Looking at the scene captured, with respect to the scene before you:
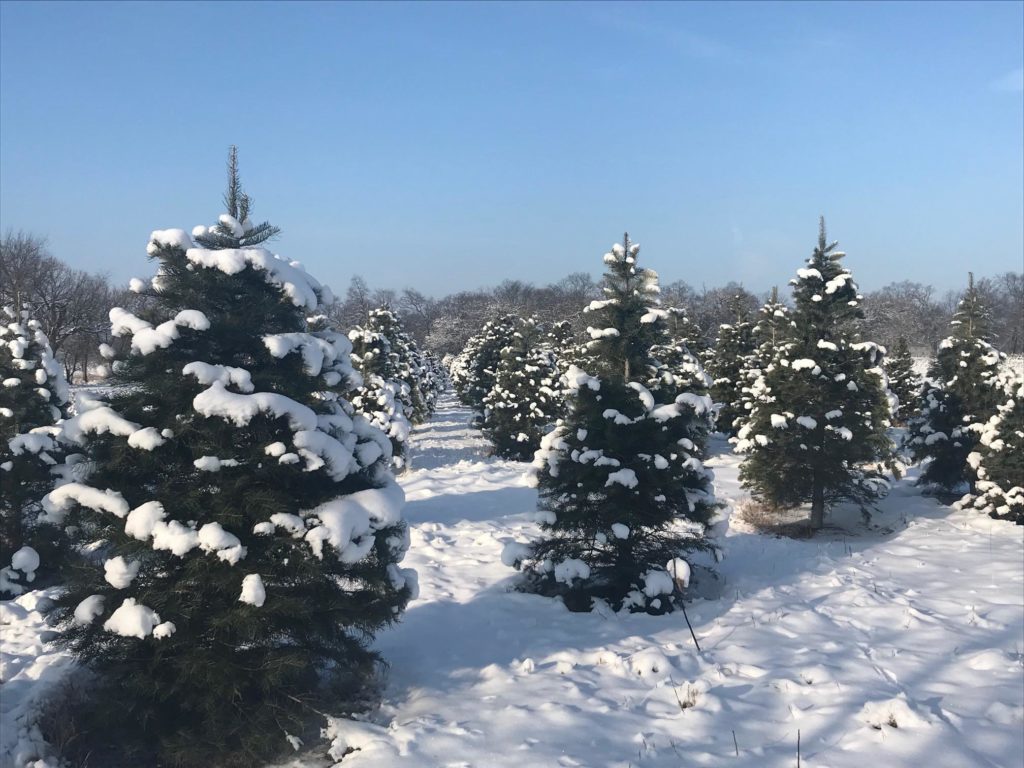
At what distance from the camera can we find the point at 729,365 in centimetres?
3209

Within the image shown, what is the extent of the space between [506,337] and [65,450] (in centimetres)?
3384

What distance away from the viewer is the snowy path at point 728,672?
5.39m

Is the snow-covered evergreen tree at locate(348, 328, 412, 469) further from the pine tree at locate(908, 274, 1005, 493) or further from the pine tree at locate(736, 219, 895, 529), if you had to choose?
the pine tree at locate(908, 274, 1005, 493)

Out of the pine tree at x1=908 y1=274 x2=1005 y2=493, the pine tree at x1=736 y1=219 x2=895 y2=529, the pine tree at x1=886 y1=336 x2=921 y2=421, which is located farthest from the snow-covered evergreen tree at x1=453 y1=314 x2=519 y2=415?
the pine tree at x1=736 y1=219 x2=895 y2=529

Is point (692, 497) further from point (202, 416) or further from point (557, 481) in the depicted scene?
point (202, 416)

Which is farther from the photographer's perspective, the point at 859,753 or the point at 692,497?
the point at 692,497

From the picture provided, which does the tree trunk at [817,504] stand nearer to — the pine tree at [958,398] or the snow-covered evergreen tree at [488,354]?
the pine tree at [958,398]

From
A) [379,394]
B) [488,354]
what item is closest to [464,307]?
[488,354]

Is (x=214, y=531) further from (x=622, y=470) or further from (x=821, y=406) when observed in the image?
(x=821, y=406)

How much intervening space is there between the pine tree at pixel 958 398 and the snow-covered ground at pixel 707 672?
7.84 meters

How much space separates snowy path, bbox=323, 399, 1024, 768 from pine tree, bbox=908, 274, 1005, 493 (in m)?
8.25

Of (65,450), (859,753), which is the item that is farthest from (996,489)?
(65,450)

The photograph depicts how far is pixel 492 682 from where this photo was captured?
6844mm

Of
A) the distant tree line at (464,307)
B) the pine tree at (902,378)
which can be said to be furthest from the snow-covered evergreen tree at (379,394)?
the pine tree at (902,378)
